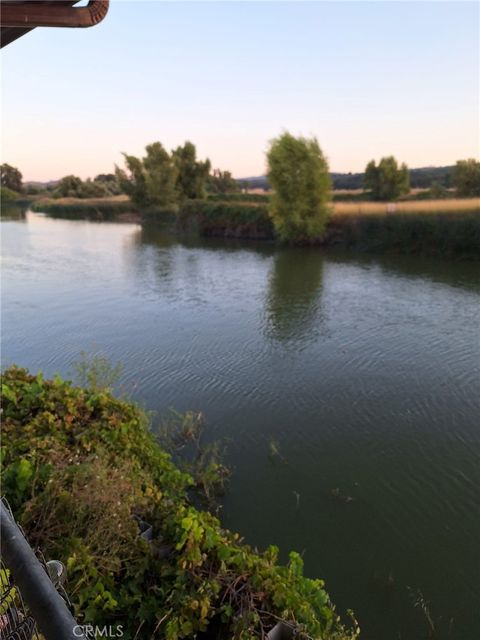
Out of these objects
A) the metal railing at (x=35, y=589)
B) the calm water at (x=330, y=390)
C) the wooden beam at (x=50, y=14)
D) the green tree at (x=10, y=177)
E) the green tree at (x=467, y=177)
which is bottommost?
the calm water at (x=330, y=390)

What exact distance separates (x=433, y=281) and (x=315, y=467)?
11.6 meters

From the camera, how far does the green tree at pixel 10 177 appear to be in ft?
270

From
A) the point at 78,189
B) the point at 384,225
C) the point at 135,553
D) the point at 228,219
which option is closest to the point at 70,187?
the point at 78,189

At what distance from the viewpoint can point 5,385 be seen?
461cm

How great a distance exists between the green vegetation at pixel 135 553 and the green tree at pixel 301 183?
67.8 ft

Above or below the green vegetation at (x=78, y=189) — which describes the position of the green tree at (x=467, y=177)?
below

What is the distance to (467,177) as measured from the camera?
Result: 97.8 feet

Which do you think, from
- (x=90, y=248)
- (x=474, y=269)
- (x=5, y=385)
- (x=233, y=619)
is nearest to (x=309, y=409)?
(x=5, y=385)

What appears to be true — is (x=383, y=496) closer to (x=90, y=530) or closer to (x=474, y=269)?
(x=90, y=530)

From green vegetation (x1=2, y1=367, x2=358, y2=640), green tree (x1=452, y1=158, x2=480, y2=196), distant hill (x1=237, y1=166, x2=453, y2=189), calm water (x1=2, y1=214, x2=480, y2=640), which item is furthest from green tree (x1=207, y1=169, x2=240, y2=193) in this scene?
green vegetation (x1=2, y1=367, x2=358, y2=640)

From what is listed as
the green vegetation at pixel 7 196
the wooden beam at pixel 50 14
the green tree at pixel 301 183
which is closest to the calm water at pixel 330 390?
the wooden beam at pixel 50 14

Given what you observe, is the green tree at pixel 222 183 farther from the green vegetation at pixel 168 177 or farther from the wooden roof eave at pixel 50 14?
the wooden roof eave at pixel 50 14

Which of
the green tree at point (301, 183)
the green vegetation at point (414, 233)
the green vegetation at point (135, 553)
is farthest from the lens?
the green tree at point (301, 183)

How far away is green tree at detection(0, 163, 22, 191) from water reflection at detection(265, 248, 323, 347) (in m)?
78.4
